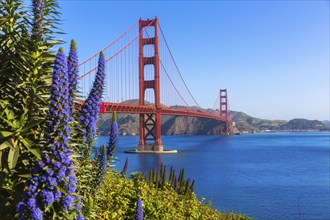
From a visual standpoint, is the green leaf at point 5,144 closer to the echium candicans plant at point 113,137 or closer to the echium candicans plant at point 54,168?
the echium candicans plant at point 54,168

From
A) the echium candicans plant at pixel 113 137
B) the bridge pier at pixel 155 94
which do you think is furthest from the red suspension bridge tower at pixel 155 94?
the echium candicans plant at pixel 113 137

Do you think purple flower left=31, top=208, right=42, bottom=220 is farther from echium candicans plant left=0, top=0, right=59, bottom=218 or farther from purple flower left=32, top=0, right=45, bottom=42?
purple flower left=32, top=0, right=45, bottom=42

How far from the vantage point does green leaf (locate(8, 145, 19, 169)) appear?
382cm

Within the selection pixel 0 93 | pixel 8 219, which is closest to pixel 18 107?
pixel 0 93

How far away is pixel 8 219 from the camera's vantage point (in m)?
4.17

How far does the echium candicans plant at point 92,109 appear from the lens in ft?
16.7

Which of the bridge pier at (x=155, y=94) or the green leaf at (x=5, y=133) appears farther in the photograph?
the bridge pier at (x=155, y=94)

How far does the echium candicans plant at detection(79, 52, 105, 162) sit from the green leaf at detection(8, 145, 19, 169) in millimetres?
1207

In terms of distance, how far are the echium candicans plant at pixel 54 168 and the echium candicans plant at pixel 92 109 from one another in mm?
1181

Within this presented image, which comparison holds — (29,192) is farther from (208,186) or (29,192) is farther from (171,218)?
(208,186)

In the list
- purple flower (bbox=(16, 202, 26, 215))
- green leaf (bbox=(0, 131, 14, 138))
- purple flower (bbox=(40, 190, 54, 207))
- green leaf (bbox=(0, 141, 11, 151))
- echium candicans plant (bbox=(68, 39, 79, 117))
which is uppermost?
echium candicans plant (bbox=(68, 39, 79, 117))

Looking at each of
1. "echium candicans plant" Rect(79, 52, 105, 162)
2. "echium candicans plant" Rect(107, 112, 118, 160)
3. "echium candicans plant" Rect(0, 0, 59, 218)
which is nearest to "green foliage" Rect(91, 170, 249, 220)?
"echium candicans plant" Rect(107, 112, 118, 160)

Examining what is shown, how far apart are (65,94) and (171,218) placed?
25.0ft

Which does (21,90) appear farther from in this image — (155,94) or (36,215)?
(155,94)
